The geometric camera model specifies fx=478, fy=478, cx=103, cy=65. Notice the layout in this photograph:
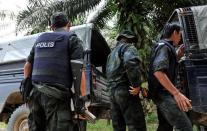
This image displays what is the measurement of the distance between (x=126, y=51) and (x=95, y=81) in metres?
1.92

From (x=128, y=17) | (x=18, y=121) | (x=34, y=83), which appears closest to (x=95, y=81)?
(x=18, y=121)

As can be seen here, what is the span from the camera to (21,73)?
28.1ft

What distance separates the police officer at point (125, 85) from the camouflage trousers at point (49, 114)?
113cm

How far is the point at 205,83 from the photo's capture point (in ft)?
19.7

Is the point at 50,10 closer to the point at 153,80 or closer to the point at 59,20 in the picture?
the point at 153,80

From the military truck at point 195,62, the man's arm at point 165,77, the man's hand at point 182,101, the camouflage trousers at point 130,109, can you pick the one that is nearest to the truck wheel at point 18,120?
the camouflage trousers at point 130,109

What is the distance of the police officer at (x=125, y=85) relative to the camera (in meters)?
5.92

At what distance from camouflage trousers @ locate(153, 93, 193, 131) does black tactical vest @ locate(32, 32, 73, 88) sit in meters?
1.23

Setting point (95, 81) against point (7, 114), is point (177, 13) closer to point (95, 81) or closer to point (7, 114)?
point (95, 81)

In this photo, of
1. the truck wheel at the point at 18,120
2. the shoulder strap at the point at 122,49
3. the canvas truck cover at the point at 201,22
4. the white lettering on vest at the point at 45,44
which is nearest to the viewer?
the white lettering on vest at the point at 45,44

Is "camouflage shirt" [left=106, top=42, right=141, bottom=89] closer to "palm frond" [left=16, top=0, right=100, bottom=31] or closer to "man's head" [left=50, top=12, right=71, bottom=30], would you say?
"man's head" [left=50, top=12, right=71, bottom=30]

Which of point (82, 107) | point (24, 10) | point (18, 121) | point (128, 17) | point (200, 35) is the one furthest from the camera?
point (24, 10)

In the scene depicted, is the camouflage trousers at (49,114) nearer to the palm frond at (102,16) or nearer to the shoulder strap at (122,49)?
the shoulder strap at (122,49)

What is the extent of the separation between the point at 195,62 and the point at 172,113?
35.5 inches
